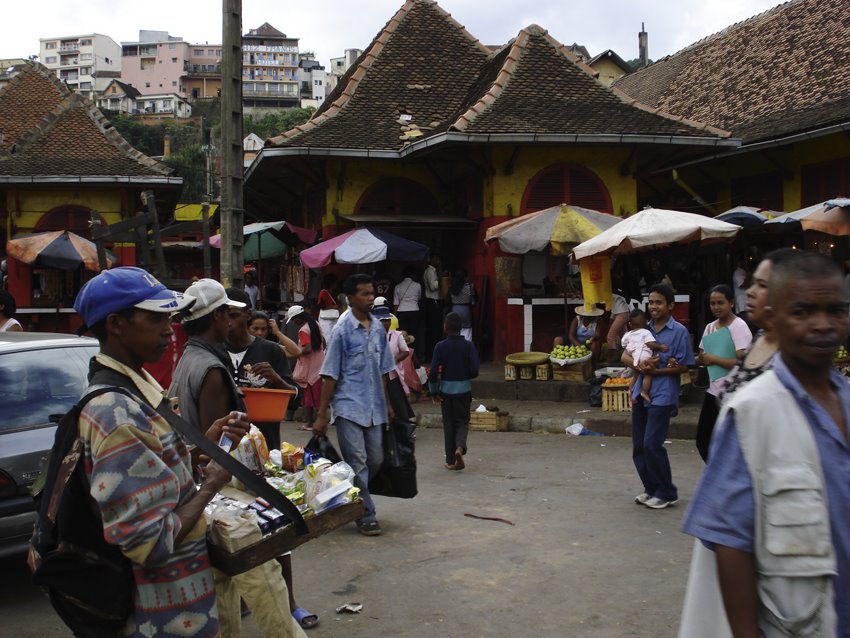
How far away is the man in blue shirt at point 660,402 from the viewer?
734 cm

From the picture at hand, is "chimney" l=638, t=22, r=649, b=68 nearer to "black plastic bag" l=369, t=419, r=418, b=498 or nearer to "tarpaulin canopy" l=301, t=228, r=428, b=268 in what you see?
"tarpaulin canopy" l=301, t=228, r=428, b=268

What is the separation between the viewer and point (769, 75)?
1891 cm

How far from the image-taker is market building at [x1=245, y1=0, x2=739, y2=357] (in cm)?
1596

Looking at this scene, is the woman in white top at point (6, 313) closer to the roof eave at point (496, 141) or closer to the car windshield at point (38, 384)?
the car windshield at point (38, 384)

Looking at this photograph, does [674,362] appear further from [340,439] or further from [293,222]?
[293,222]

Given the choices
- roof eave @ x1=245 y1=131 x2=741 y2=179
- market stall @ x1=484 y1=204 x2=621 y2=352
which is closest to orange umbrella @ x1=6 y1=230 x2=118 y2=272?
roof eave @ x1=245 y1=131 x2=741 y2=179

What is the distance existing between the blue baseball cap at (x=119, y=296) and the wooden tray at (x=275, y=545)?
0.81 m

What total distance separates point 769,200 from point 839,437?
53.7ft

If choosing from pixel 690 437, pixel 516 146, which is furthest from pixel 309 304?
pixel 690 437

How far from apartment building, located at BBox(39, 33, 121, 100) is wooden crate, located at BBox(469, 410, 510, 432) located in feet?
522

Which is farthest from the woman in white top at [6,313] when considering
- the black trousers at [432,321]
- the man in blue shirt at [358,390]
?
the black trousers at [432,321]

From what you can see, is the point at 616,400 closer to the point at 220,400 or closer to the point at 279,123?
the point at 220,400

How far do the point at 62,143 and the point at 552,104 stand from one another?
11971mm

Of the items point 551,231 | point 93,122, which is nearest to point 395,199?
point 551,231
